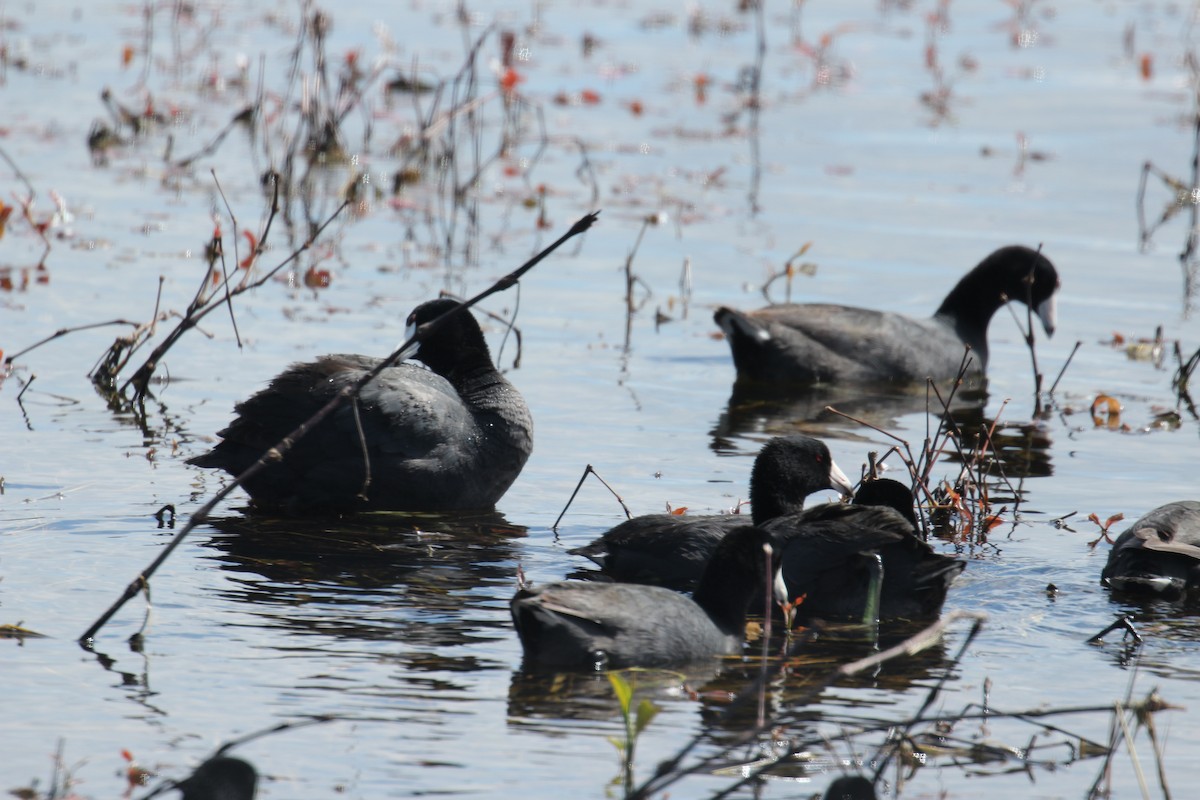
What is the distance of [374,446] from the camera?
689 centimetres

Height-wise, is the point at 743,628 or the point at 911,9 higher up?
the point at 911,9

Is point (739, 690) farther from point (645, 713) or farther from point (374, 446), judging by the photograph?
point (374, 446)

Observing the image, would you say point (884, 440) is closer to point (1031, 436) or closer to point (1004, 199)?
point (1031, 436)

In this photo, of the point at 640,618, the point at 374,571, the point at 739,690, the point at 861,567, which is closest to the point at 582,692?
the point at 640,618

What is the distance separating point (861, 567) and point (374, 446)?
81.6 inches

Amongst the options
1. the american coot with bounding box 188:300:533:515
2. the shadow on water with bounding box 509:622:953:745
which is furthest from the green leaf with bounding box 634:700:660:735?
the american coot with bounding box 188:300:533:515

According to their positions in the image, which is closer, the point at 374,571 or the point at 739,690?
the point at 739,690

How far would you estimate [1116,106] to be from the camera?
1585cm

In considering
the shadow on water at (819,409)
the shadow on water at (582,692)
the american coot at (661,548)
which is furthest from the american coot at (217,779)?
the shadow on water at (819,409)

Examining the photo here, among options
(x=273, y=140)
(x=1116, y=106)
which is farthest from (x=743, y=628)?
(x=1116, y=106)

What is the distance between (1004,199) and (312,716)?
9595 millimetres

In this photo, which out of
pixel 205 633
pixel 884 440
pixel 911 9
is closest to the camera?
pixel 205 633

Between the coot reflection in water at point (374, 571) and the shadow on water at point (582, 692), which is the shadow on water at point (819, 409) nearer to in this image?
the coot reflection in water at point (374, 571)

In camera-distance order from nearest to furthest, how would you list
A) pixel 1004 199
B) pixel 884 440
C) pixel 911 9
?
pixel 884 440
pixel 1004 199
pixel 911 9
